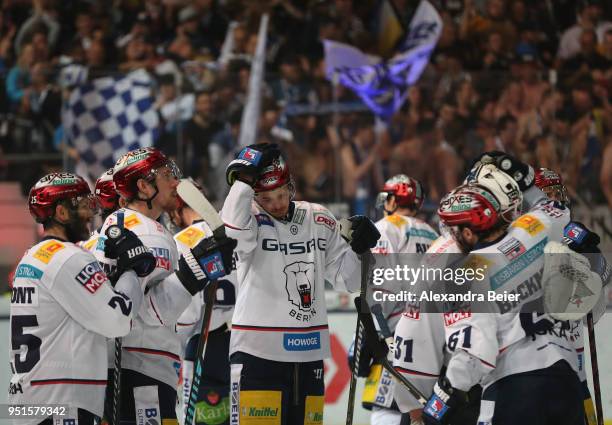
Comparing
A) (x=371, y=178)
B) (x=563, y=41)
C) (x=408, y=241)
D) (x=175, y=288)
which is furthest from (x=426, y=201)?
(x=175, y=288)

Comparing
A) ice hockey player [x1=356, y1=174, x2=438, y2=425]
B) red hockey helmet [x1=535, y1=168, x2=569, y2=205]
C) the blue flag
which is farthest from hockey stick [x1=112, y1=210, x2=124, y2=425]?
the blue flag

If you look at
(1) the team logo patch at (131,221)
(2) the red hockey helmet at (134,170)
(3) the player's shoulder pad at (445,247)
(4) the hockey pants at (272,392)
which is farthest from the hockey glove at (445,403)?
(2) the red hockey helmet at (134,170)

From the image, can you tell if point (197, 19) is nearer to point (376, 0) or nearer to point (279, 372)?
point (376, 0)

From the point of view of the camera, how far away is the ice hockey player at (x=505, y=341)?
385cm

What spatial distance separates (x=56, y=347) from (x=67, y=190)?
0.59m

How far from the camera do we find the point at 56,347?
→ 3.88 meters

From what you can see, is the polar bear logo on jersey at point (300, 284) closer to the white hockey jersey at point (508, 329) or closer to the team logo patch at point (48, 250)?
the white hockey jersey at point (508, 329)

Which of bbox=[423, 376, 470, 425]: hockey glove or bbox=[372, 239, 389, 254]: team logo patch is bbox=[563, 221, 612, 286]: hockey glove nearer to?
bbox=[423, 376, 470, 425]: hockey glove

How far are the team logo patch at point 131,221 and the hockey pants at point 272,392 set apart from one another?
0.76 metres

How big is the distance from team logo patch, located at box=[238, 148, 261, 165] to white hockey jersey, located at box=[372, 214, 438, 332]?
1675 mm

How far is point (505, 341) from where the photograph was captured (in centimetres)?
391

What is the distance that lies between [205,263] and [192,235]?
1.50 metres

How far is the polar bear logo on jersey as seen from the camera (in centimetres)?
463

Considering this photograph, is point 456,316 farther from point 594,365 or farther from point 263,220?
point 594,365
